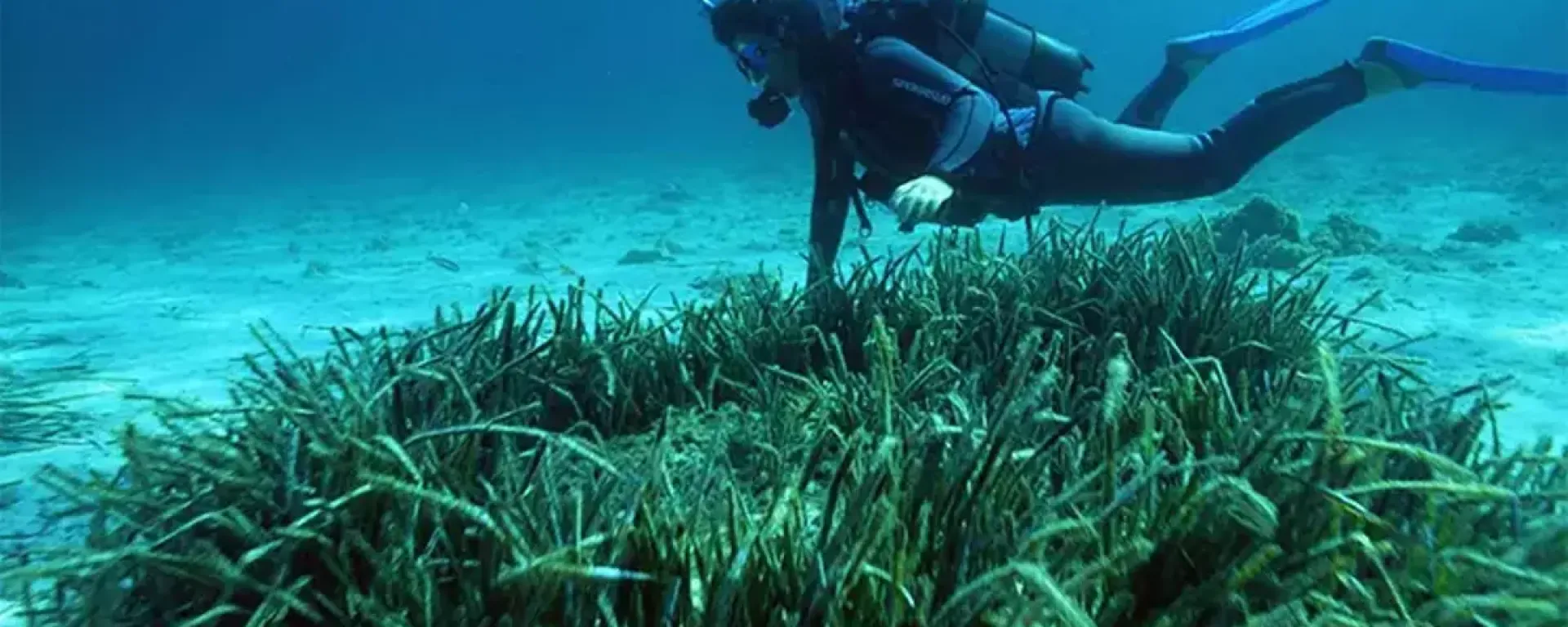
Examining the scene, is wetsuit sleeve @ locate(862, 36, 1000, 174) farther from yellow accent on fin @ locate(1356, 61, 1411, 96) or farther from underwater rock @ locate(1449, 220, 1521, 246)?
underwater rock @ locate(1449, 220, 1521, 246)

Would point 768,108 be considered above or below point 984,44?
below

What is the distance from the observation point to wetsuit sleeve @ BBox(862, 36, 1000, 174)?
5074 mm

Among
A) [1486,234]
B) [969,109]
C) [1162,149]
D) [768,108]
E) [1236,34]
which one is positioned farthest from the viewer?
[1486,234]

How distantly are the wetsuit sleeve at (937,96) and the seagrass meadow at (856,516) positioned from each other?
198 centimetres

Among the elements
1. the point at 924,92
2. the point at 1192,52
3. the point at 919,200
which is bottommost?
the point at 919,200

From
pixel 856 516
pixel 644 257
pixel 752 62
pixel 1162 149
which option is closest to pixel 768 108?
pixel 752 62

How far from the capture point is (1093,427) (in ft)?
8.55

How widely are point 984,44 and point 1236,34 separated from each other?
2684 millimetres

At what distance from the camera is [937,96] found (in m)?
5.24

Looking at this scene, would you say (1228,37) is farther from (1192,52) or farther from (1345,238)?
(1345,238)

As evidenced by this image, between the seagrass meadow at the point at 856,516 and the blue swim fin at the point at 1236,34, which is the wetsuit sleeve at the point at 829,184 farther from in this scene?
the blue swim fin at the point at 1236,34

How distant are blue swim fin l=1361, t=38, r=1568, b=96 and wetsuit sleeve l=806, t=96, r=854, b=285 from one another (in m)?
4.00

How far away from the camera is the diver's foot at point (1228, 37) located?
8.08 metres

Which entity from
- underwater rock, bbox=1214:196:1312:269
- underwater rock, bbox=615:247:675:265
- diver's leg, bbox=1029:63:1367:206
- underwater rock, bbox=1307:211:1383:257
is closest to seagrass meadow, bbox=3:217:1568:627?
diver's leg, bbox=1029:63:1367:206
